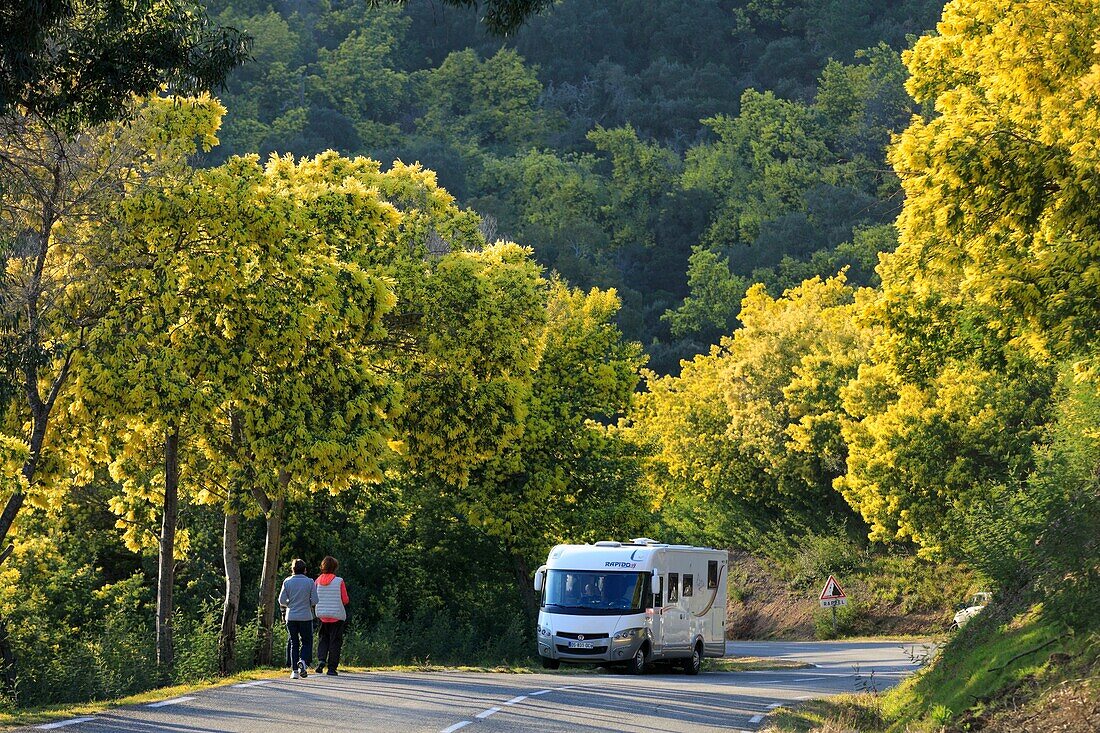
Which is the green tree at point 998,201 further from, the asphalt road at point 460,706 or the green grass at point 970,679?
the asphalt road at point 460,706

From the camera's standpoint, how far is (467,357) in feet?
85.7

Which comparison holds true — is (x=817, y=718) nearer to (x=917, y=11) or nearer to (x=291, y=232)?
(x=291, y=232)

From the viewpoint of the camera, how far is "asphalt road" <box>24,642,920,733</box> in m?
14.6

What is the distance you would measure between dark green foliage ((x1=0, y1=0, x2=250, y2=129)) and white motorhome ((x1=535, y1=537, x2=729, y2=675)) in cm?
1554

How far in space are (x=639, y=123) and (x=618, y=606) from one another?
312 ft

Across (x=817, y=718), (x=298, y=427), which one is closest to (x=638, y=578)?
(x=298, y=427)

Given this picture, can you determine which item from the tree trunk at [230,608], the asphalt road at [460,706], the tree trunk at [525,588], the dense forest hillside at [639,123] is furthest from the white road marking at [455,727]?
the dense forest hillside at [639,123]

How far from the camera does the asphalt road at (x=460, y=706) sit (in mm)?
14594

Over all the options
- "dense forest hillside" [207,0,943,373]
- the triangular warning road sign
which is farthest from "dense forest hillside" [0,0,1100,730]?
"dense forest hillside" [207,0,943,373]

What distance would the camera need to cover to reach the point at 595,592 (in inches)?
1133

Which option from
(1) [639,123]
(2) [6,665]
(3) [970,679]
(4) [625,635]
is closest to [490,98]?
(1) [639,123]

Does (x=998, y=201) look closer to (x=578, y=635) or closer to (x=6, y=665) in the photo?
(x=578, y=635)

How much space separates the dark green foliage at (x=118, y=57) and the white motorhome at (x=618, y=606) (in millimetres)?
15535

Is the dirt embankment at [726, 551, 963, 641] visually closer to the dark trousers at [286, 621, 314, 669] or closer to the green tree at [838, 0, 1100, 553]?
the green tree at [838, 0, 1100, 553]
